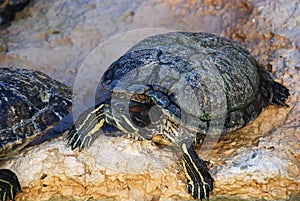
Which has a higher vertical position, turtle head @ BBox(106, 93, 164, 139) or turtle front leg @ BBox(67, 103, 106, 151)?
turtle head @ BBox(106, 93, 164, 139)

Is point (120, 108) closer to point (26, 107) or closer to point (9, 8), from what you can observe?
point (26, 107)

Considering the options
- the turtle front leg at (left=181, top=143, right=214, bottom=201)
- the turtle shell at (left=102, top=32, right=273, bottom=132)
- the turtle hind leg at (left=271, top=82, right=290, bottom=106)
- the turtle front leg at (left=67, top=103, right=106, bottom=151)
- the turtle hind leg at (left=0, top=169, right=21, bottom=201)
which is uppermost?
the turtle shell at (left=102, top=32, right=273, bottom=132)

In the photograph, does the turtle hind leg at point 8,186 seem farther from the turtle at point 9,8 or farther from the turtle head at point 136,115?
the turtle at point 9,8

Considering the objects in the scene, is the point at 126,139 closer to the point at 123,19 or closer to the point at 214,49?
the point at 214,49

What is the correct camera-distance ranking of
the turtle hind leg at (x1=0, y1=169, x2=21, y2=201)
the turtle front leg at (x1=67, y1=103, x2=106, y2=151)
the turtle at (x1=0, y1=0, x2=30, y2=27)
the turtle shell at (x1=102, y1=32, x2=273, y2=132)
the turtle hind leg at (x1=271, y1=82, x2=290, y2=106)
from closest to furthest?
the turtle hind leg at (x1=0, y1=169, x2=21, y2=201)
the turtle shell at (x1=102, y1=32, x2=273, y2=132)
the turtle front leg at (x1=67, y1=103, x2=106, y2=151)
the turtle hind leg at (x1=271, y1=82, x2=290, y2=106)
the turtle at (x1=0, y1=0, x2=30, y2=27)

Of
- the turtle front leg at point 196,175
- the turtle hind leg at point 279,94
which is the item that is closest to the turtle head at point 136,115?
the turtle front leg at point 196,175

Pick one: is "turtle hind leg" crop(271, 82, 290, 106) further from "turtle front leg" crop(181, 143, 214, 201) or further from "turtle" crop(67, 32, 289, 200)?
→ "turtle front leg" crop(181, 143, 214, 201)

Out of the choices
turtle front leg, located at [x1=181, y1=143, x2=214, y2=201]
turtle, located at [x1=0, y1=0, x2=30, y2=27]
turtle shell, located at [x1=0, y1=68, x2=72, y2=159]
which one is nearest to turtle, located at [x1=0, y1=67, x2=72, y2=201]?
turtle shell, located at [x1=0, y1=68, x2=72, y2=159]

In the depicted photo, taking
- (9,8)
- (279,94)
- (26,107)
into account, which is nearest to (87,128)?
(26,107)
